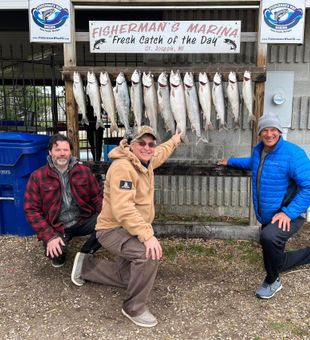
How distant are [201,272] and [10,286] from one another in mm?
1764

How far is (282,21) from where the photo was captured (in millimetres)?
3943

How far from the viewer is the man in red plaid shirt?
3.59 meters

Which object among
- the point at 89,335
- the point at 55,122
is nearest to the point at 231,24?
the point at 89,335

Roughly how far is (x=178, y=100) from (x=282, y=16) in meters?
1.31

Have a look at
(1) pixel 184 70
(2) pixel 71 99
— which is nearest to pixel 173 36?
(1) pixel 184 70

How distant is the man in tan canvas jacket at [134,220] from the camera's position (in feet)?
9.50

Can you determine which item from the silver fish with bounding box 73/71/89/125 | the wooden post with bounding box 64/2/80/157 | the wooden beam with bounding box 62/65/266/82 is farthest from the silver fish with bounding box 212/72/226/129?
the wooden post with bounding box 64/2/80/157

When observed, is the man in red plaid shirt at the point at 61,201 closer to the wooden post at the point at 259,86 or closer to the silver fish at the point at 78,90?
the silver fish at the point at 78,90

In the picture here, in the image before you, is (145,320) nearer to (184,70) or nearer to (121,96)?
(121,96)

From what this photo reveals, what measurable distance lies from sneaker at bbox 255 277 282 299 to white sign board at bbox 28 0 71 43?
3.01 metres

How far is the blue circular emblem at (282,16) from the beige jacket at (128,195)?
1957mm

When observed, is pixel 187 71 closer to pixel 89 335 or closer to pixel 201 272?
pixel 201 272

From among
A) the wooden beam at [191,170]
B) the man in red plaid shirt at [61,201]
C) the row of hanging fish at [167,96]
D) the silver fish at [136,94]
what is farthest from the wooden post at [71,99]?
the silver fish at [136,94]

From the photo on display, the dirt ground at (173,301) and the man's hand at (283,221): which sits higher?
the man's hand at (283,221)
